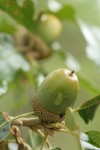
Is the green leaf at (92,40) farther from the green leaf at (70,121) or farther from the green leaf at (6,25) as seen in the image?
the green leaf at (70,121)

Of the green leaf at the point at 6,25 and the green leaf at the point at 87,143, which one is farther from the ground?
the green leaf at the point at 6,25

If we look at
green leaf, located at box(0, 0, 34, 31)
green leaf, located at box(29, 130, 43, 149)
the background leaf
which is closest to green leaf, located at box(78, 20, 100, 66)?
green leaf, located at box(0, 0, 34, 31)

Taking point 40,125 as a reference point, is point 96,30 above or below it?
above

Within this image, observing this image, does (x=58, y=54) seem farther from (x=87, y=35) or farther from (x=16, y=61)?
(x=16, y=61)

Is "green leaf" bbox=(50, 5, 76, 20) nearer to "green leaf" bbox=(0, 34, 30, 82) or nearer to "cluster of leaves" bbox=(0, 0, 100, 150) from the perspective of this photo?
"cluster of leaves" bbox=(0, 0, 100, 150)

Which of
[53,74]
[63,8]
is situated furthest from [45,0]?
[53,74]

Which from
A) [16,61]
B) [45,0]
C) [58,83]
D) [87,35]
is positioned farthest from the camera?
[45,0]

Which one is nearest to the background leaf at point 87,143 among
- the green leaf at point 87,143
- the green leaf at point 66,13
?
the green leaf at point 87,143
